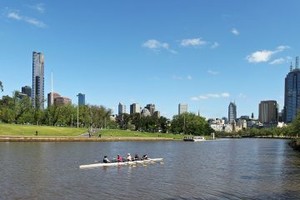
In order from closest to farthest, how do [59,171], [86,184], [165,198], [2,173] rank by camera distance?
[165,198]
[86,184]
[2,173]
[59,171]

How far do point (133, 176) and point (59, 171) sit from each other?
32.1 feet

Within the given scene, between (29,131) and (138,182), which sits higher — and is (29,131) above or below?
above

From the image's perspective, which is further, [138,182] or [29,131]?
[29,131]

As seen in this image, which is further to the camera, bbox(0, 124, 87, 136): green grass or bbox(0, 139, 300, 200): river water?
bbox(0, 124, 87, 136): green grass

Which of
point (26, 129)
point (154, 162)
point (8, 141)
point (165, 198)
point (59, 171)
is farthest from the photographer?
point (26, 129)

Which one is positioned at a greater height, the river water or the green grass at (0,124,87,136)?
the green grass at (0,124,87,136)

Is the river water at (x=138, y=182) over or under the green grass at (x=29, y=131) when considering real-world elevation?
under

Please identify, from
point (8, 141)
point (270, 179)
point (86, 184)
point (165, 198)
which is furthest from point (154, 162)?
point (8, 141)

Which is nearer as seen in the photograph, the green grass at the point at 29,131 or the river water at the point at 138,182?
the river water at the point at 138,182

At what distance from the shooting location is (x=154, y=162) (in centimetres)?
7031

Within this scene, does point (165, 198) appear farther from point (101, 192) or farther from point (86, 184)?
point (86, 184)

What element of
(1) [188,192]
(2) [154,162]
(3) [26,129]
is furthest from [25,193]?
(3) [26,129]

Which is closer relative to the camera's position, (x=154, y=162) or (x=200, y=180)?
(x=200, y=180)

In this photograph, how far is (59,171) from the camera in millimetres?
53094
